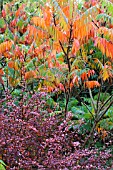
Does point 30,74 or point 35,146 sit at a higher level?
point 30,74

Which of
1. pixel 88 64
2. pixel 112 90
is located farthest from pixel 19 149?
pixel 112 90

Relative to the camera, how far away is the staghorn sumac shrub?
3.13 m

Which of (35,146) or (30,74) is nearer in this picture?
(35,146)

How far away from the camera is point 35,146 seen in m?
3.57

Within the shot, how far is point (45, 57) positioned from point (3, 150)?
90.1 inches

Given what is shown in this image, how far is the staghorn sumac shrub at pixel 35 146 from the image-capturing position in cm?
313

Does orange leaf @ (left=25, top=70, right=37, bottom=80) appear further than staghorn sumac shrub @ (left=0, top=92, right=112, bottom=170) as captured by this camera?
Yes

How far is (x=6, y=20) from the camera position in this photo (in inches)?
299

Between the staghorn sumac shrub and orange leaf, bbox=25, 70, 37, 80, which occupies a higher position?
orange leaf, bbox=25, 70, 37, 80

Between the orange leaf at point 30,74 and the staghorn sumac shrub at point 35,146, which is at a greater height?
the orange leaf at point 30,74

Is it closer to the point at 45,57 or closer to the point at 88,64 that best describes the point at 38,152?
the point at 45,57

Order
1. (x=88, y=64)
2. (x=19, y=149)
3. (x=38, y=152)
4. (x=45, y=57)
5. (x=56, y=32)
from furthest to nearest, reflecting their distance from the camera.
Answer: (x=88, y=64)
(x=45, y=57)
(x=56, y=32)
(x=38, y=152)
(x=19, y=149)

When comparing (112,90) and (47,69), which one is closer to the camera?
(47,69)

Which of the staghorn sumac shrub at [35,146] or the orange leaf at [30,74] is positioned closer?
the staghorn sumac shrub at [35,146]
